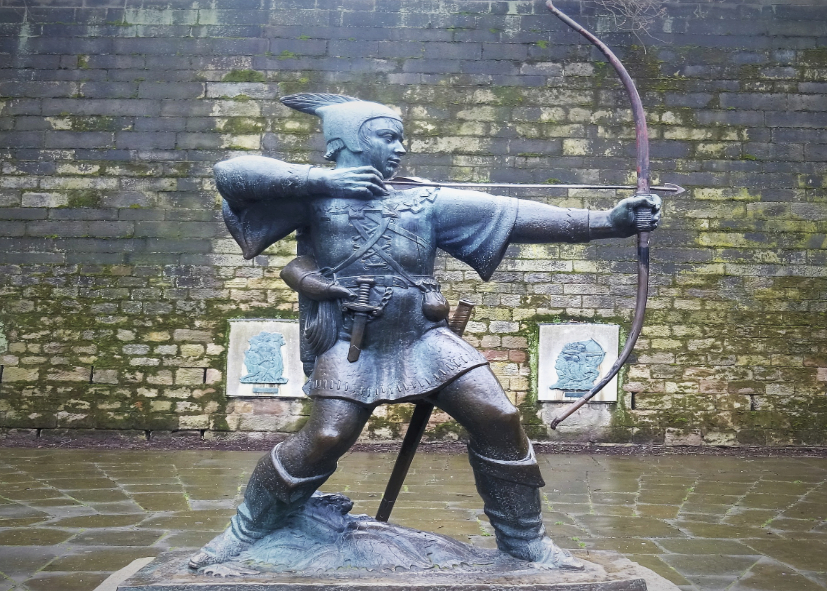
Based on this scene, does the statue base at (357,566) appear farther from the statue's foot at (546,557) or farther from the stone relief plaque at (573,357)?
the stone relief plaque at (573,357)

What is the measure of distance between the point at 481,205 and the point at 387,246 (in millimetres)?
348

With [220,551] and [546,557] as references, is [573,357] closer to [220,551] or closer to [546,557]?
[546,557]

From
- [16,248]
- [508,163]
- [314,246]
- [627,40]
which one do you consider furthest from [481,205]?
[16,248]

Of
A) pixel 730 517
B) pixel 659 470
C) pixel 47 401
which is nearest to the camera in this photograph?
pixel 730 517

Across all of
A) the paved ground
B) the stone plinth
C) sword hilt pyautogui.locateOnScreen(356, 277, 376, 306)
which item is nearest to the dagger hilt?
sword hilt pyautogui.locateOnScreen(356, 277, 376, 306)

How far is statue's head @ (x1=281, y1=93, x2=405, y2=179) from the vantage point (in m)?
2.65

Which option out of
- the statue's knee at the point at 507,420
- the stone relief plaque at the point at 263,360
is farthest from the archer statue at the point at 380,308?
the stone relief plaque at the point at 263,360

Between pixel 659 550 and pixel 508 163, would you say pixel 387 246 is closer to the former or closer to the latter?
pixel 659 550

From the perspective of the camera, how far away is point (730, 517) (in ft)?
15.4

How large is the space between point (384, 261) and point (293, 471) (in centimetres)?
71

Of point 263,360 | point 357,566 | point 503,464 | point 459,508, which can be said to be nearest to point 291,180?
point 503,464

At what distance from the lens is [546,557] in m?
2.58

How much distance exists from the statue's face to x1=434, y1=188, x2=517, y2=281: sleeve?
0.20m

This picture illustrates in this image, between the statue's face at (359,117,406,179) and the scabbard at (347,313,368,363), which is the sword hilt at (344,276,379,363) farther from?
the statue's face at (359,117,406,179)
